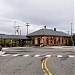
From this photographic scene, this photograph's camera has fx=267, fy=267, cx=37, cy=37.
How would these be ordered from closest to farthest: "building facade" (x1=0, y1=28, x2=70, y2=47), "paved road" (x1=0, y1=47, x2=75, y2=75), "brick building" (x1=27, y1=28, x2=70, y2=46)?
1. "paved road" (x1=0, y1=47, x2=75, y2=75)
2. "building facade" (x1=0, y1=28, x2=70, y2=47)
3. "brick building" (x1=27, y1=28, x2=70, y2=46)

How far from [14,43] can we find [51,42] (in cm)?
1196

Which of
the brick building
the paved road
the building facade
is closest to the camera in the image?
the paved road

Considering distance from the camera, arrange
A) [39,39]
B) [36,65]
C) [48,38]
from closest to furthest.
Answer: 1. [36,65]
2. [48,38]
3. [39,39]

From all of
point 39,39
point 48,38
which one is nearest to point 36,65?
point 48,38

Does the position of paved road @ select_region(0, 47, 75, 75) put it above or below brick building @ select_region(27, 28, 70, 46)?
below

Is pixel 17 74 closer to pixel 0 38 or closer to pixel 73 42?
pixel 0 38

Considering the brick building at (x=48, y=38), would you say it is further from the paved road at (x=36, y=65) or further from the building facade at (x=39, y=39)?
the paved road at (x=36, y=65)

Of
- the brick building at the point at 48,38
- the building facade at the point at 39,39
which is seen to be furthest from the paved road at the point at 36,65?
the brick building at the point at 48,38

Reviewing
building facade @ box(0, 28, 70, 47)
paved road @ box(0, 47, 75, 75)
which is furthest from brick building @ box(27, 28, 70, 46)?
paved road @ box(0, 47, 75, 75)

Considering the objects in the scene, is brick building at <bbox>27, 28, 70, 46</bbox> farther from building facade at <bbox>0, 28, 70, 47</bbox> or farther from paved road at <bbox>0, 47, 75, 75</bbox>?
paved road at <bbox>0, 47, 75, 75</bbox>

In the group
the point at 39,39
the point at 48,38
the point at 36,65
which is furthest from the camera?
the point at 39,39

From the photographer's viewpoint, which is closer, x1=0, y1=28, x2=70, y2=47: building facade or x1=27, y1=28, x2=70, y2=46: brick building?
x1=0, y1=28, x2=70, y2=47: building facade

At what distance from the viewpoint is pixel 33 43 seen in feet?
284

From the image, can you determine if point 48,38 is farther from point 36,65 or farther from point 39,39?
point 36,65
